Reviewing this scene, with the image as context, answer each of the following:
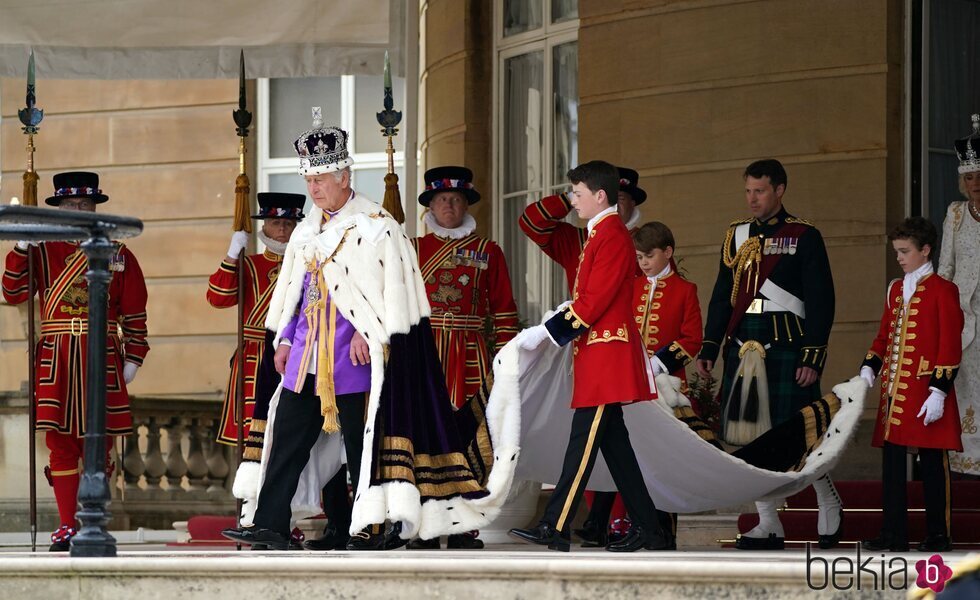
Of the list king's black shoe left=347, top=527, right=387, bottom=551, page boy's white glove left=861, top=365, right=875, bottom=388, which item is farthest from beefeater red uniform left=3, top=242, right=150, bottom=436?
page boy's white glove left=861, top=365, right=875, bottom=388

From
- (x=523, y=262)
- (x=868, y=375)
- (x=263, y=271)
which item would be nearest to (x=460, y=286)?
(x=263, y=271)

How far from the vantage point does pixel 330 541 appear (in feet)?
28.9

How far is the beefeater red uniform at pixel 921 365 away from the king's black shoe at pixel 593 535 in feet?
4.44

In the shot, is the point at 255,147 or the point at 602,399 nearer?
the point at 602,399

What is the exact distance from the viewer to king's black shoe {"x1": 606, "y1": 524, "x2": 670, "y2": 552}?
7.89 meters

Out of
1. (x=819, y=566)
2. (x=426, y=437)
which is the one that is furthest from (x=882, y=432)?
(x=819, y=566)

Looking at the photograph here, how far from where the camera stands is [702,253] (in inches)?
448

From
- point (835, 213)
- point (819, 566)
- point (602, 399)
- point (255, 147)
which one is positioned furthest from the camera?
point (255, 147)

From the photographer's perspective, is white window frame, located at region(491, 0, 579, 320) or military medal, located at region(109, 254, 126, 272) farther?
white window frame, located at region(491, 0, 579, 320)

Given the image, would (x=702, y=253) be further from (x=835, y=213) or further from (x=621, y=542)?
(x=621, y=542)

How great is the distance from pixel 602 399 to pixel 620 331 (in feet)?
1.01

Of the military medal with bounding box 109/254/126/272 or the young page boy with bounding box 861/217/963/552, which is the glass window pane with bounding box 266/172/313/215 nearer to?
the military medal with bounding box 109/254/126/272

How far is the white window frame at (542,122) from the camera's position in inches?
504

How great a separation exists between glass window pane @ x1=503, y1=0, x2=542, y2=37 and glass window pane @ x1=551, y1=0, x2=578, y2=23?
145mm
